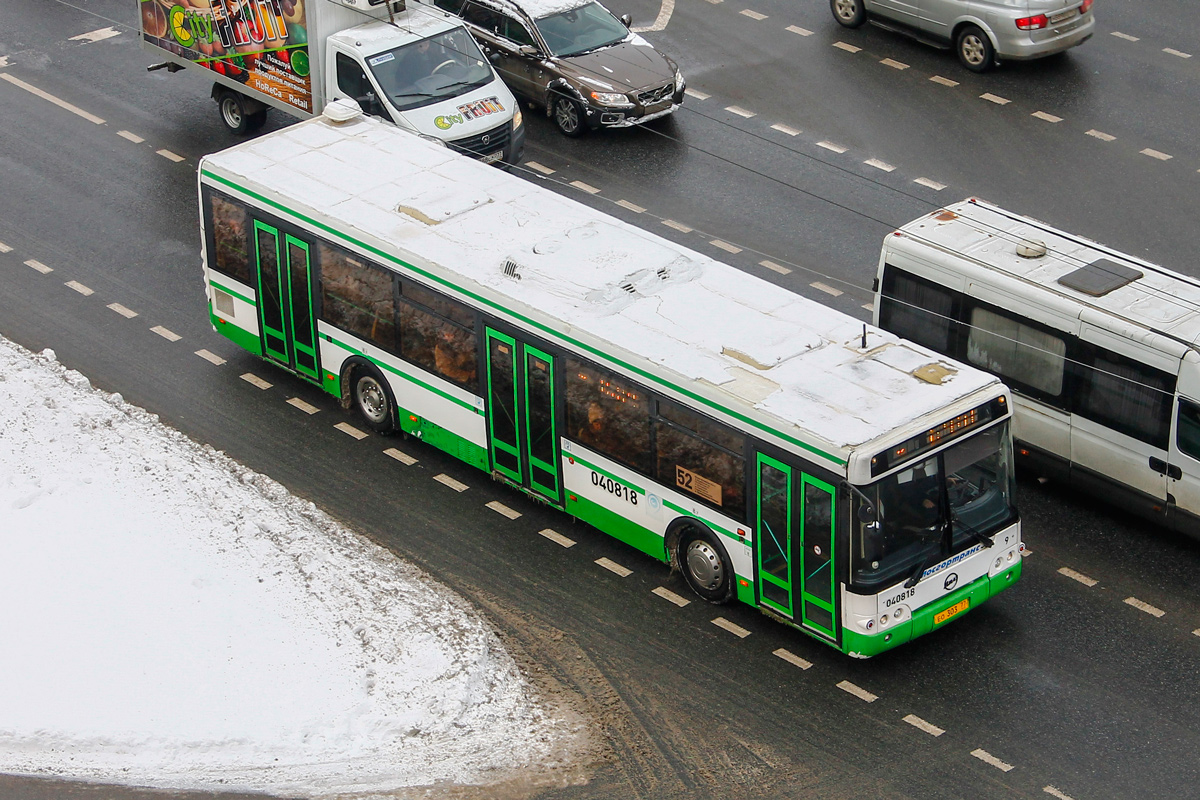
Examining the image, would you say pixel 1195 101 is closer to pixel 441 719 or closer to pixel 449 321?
pixel 449 321

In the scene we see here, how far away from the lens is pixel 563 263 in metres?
17.7

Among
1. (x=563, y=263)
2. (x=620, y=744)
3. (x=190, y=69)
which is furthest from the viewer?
(x=190, y=69)

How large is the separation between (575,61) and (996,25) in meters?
6.92

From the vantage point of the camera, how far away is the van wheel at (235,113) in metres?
26.3

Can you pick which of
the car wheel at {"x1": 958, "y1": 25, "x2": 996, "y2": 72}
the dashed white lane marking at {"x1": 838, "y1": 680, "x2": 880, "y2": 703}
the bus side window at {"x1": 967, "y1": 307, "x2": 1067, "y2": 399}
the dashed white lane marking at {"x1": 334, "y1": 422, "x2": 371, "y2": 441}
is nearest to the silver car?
the car wheel at {"x1": 958, "y1": 25, "x2": 996, "y2": 72}

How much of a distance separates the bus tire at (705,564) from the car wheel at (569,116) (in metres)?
11.0

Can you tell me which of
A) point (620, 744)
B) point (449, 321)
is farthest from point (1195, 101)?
A: point (620, 744)

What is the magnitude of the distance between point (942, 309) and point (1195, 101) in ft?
35.9

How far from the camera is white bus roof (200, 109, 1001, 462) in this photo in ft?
51.1

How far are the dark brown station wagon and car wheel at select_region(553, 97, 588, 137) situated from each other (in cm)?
2

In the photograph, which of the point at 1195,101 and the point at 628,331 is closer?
the point at 628,331

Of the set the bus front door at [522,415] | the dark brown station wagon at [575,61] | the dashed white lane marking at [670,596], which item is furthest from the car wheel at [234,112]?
the dashed white lane marking at [670,596]

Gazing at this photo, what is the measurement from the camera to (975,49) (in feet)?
91.6

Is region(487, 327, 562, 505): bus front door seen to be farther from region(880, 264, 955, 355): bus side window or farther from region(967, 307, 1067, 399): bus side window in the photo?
region(967, 307, 1067, 399): bus side window
